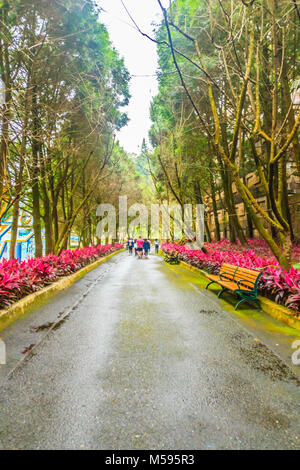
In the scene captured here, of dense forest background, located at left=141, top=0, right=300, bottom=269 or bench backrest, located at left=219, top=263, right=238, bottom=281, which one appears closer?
dense forest background, located at left=141, top=0, right=300, bottom=269

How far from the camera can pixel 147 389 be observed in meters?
2.94

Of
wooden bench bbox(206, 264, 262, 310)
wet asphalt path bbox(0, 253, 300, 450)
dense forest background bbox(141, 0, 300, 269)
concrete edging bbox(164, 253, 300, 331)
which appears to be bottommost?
wet asphalt path bbox(0, 253, 300, 450)

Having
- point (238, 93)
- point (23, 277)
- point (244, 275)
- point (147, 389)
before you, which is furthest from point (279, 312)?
point (238, 93)

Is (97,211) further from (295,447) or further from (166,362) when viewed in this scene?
(295,447)

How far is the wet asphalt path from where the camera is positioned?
2.23m

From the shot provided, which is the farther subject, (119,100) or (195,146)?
(195,146)

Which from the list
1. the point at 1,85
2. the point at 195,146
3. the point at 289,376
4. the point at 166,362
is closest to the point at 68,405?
the point at 166,362

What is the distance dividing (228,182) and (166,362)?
1271cm

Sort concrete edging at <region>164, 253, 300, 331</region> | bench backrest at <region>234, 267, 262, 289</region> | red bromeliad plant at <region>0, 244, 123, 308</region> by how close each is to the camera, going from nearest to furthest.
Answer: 1. concrete edging at <region>164, 253, 300, 331</region>
2. red bromeliad plant at <region>0, 244, 123, 308</region>
3. bench backrest at <region>234, 267, 262, 289</region>

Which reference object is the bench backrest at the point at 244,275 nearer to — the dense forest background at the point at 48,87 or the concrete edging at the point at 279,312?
the concrete edging at the point at 279,312

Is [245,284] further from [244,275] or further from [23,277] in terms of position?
[23,277]

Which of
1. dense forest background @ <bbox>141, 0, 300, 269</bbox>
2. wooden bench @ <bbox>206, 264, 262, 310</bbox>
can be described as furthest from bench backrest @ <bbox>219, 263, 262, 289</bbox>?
dense forest background @ <bbox>141, 0, 300, 269</bbox>

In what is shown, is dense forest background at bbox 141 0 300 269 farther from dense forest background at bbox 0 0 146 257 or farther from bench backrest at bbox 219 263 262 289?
dense forest background at bbox 0 0 146 257

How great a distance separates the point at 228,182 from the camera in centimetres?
1480
